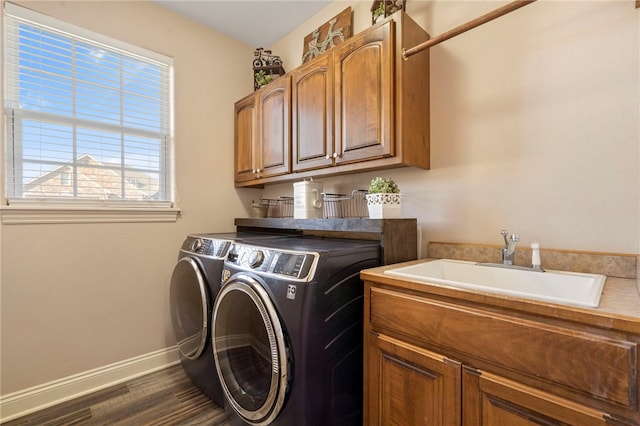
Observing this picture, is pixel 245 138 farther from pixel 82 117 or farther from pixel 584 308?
pixel 584 308

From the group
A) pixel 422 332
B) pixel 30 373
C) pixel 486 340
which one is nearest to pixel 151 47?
pixel 30 373

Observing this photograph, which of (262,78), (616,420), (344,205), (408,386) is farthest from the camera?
(262,78)

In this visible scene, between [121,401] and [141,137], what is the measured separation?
1.78 m

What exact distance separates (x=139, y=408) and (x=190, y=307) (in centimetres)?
63

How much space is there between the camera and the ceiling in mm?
2213

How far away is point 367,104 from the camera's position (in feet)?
5.32

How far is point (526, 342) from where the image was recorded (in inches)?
32.6

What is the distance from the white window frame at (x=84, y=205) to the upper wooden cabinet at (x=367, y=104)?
3.65 feet

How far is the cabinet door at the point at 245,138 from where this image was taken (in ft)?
8.07

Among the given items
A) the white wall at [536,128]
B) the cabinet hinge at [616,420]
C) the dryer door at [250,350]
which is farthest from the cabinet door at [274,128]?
the cabinet hinge at [616,420]

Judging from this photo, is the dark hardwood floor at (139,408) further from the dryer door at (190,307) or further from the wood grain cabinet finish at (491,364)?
the wood grain cabinet finish at (491,364)

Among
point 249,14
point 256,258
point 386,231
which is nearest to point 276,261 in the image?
point 256,258

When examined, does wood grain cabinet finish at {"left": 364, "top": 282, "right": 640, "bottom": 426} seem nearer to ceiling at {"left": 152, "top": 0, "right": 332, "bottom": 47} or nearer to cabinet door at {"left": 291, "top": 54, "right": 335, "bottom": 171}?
cabinet door at {"left": 291, "top": 54, "right": 335, "bottom": 171}

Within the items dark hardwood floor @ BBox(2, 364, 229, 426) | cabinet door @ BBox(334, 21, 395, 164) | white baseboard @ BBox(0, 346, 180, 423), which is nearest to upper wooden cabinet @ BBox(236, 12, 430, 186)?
cabinet door @ BBox(334, 21, 395, 164)
